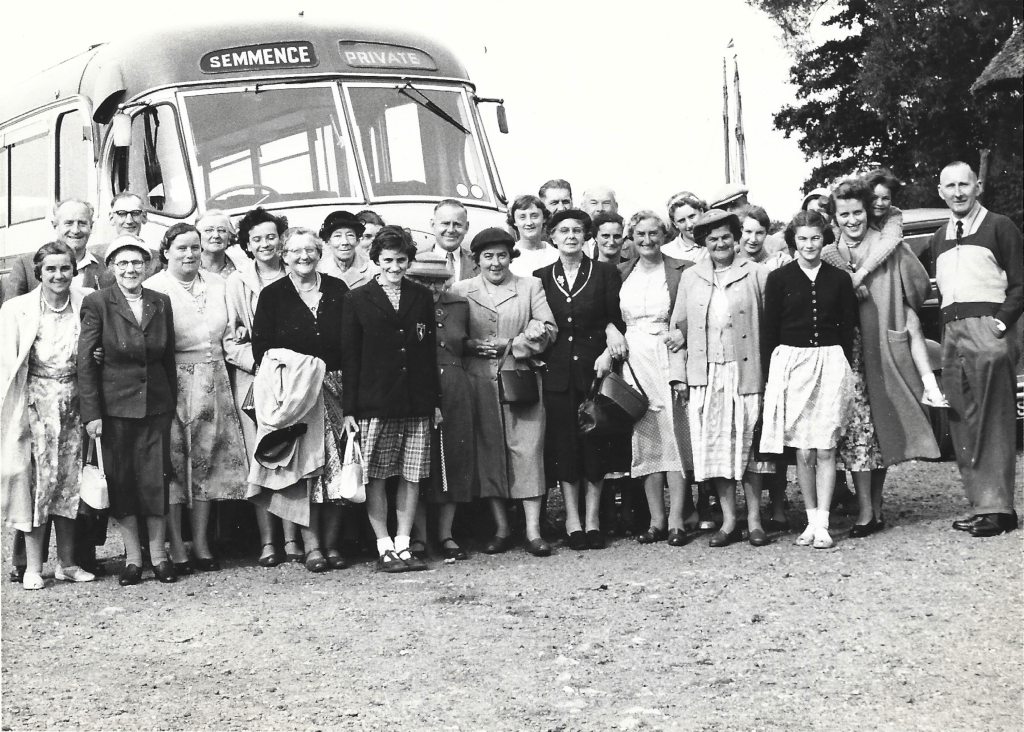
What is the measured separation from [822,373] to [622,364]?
1.12m

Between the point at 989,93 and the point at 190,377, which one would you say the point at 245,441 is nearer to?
the point at 190,377

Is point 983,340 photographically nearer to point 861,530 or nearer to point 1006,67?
point 861,530

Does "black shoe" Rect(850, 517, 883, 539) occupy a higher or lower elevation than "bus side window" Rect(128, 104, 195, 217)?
lower

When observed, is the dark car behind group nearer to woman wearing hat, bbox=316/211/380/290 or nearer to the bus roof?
woman wearing hat, bbox=316/211/380/290

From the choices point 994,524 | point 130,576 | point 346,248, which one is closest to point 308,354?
point 346,248

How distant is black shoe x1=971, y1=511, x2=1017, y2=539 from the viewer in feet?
26.5

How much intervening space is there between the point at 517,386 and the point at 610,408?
0.54 m

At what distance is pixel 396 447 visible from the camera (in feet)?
26.3

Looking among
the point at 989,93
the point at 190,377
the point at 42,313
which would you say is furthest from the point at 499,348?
the point at 989,93

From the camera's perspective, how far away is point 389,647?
6.09 meters

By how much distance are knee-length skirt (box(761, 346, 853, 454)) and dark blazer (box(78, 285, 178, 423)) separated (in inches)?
129

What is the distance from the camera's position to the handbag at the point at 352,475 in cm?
771

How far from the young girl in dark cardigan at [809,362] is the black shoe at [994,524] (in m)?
0.83

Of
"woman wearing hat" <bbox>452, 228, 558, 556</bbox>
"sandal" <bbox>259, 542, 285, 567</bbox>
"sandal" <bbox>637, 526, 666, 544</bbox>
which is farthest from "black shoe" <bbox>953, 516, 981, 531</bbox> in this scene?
"sandal" <bbox>259, 542, 285, 567</bbox>
